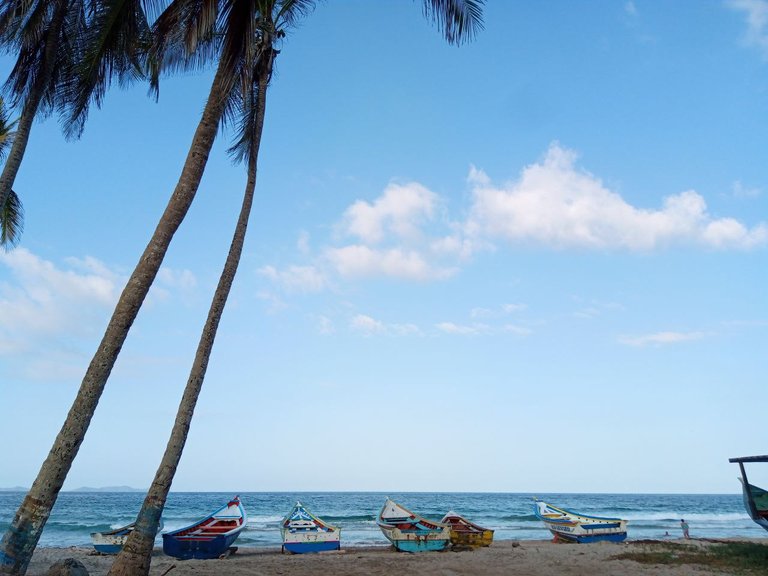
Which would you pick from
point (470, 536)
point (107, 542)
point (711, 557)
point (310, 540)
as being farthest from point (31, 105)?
point (711, 557)

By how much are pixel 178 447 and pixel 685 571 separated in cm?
1120

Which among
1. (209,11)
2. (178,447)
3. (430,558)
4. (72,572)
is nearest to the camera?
(72,572)

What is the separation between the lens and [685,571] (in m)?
12.3

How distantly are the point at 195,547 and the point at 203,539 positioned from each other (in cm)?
28

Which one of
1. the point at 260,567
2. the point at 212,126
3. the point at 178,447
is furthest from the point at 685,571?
the point at 212,126

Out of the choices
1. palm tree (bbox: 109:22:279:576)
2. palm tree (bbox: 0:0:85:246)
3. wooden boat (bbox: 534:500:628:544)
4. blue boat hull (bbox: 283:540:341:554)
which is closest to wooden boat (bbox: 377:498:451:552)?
blue boat hull (bbox: 283:540:341:554)

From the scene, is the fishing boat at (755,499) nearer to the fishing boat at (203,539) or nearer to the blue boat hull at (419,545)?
the blue boat hull at (419,545)

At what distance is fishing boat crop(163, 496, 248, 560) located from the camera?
15.3m

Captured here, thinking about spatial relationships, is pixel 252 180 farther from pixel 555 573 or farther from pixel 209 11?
pixel 555 573

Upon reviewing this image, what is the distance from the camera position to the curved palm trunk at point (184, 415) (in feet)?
25.8

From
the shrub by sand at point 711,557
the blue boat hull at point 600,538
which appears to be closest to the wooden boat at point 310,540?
the shrub by sand at point 711,557

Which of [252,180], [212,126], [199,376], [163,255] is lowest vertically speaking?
[199,376]

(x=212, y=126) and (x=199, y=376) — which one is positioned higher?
(x=212, y=126)

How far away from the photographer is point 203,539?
15844 mm
